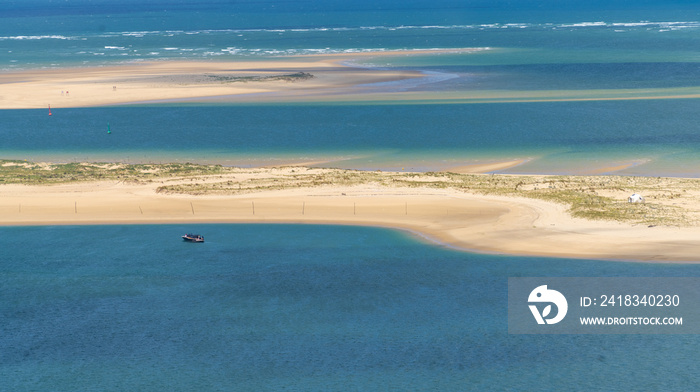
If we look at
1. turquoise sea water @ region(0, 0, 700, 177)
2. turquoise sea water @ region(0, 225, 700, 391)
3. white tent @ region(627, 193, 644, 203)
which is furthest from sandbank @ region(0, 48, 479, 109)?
white tent @ region(627, 193, 644, 203)

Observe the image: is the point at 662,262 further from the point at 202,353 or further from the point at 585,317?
the point at 202,353

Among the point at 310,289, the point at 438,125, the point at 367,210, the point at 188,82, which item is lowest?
the point at 310,289

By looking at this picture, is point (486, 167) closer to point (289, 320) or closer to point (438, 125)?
point (438, 125)

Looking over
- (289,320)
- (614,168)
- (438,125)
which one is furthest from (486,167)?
(289,320)

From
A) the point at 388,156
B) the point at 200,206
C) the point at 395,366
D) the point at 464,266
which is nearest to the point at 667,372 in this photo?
the point at 395,366

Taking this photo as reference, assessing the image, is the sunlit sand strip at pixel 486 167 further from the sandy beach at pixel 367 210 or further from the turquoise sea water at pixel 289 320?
the turquoise sea water at pixel 289 320
